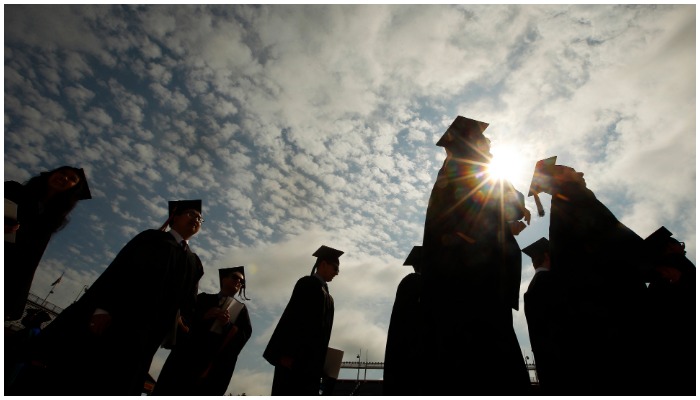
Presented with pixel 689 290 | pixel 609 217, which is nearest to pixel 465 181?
pixel 609 217

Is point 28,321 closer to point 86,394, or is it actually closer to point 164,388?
point 164,388

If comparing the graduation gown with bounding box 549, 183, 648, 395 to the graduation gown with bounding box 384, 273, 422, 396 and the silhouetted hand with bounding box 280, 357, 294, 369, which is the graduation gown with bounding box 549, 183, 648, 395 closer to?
the graduation gown with bounding box 384, 273, 422, 396

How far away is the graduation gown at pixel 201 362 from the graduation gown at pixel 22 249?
2174 mm

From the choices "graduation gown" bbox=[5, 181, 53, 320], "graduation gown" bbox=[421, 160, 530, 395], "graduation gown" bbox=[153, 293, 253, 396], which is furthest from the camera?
"graduation gown" bbox=[153, 293, 253, 396]

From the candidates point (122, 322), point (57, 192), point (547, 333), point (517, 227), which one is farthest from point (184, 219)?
point (547, 333)

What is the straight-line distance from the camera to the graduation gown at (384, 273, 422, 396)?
3445 millimetres

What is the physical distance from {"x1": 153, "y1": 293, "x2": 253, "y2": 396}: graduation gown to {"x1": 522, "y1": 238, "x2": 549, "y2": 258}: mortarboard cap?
5.16 meters

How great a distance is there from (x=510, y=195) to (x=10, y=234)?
178 inches

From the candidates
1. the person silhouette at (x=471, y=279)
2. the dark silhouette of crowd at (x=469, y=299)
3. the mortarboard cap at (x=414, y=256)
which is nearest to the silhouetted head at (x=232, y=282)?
the dark silhouette of crowd at (x=469, y=299)

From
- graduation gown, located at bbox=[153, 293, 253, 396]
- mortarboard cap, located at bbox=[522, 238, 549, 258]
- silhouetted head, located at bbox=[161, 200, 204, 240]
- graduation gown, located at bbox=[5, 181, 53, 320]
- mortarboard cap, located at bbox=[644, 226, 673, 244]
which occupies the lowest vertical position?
graduation gown, located at bbox=[153, 293, 253, 396]

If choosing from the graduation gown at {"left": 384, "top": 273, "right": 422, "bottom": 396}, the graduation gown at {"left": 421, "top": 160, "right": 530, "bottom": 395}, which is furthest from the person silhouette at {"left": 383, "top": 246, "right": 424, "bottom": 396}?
the graduation gown at {"left": 421, "top": 160, "right": 530, "bottom": 395}

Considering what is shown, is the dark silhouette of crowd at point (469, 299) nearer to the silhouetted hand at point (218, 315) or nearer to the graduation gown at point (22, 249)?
the graduation gown at point (22, 249)

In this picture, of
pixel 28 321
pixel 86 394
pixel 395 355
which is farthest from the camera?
pixel 28 321

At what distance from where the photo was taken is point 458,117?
3131 mm
